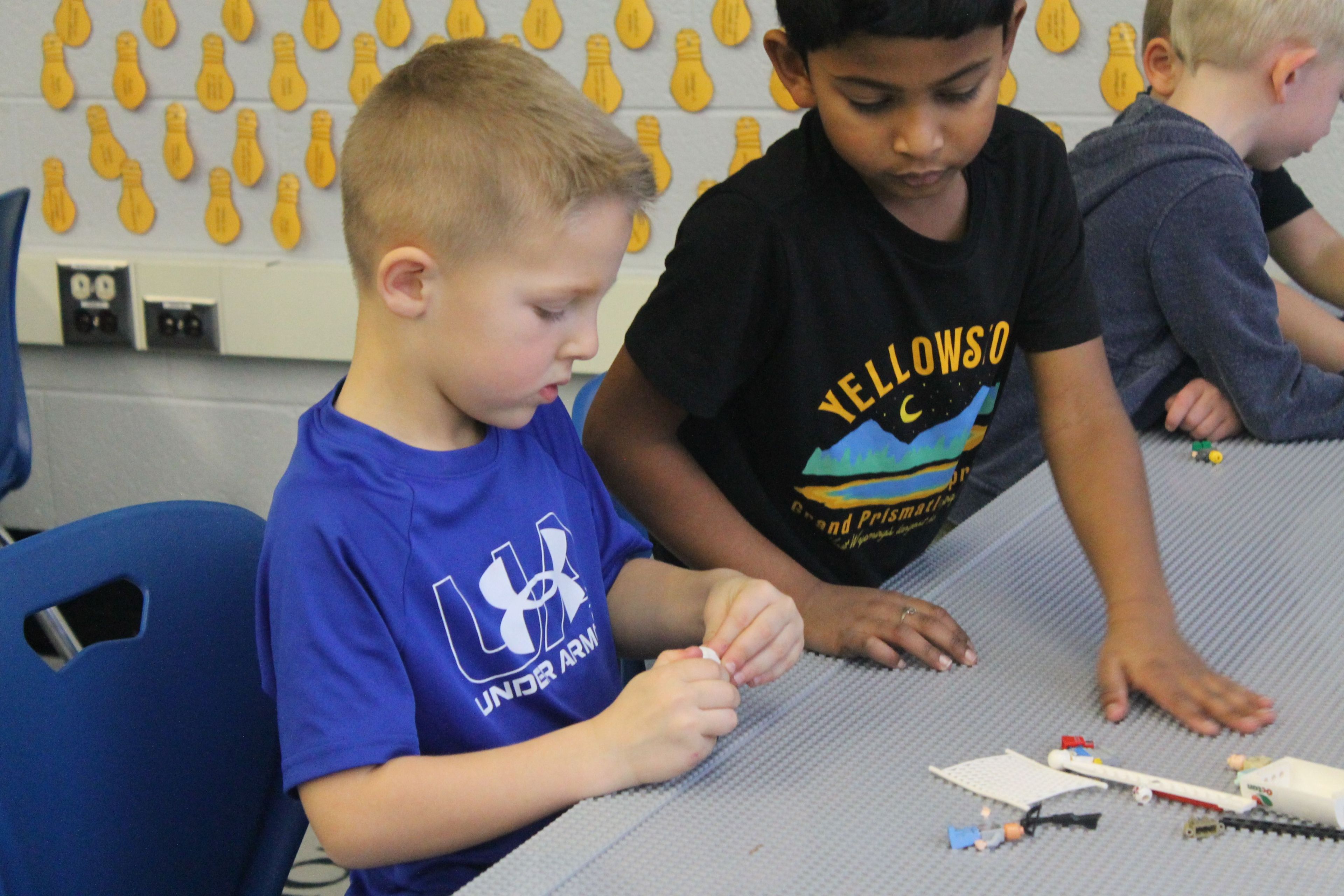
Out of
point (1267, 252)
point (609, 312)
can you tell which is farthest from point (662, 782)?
point (609, 312)

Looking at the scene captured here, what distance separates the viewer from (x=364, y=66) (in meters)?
2.31

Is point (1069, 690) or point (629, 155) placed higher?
point (629, 155)

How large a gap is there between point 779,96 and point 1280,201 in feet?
2.70

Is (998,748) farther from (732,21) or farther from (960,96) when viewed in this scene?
(732,21)

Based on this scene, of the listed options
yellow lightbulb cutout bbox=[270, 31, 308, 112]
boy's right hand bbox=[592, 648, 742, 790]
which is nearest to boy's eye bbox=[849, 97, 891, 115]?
boy's right hand bbox=[592, 648, 742, 790]

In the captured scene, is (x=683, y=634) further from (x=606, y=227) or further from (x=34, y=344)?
(x=34, y=344)

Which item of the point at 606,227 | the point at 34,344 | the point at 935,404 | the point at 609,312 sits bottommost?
the point at 34,344

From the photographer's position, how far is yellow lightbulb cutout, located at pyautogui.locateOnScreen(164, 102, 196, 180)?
2430 millimetres

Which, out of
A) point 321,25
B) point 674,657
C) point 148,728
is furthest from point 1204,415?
point 321,25

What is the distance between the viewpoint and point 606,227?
784mm

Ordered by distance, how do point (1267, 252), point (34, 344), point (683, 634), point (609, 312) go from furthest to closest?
point (34, 344), point (609, 312), point (1267, 252), point (683, 634)

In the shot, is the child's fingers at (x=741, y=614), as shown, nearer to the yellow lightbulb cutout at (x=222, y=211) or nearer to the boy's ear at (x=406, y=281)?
the boy's ear at (x=406, y=281)

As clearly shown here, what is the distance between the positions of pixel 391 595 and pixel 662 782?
A: 0.19 meters

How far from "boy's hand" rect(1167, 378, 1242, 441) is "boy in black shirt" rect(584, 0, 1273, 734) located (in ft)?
0.96
